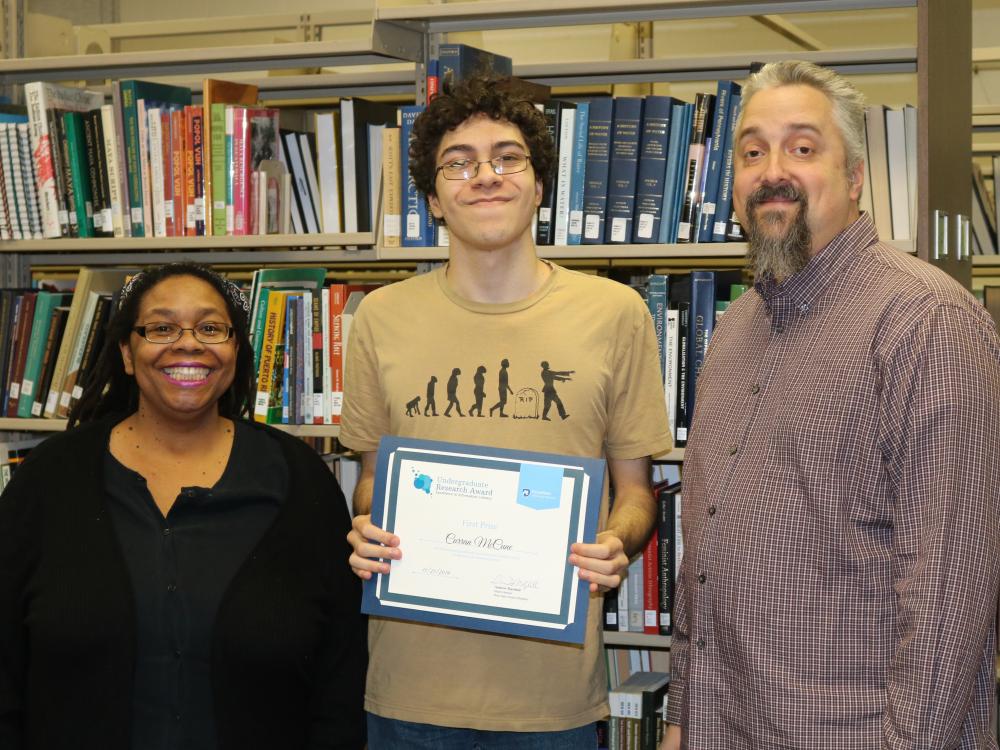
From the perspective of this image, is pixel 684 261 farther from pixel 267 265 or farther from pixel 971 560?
pixel 971 560

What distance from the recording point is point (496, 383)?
85.5 inches

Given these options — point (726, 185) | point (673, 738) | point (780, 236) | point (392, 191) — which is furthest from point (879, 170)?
point (673, 738)

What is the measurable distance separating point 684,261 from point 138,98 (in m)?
1.80

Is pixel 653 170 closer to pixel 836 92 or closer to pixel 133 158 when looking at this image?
pixel 836 92

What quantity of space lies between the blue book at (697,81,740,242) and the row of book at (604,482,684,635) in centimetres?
76

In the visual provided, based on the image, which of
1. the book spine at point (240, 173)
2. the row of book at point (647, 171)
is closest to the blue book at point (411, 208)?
the row of book at point (647, 171)

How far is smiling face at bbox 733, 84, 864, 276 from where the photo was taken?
1924mm

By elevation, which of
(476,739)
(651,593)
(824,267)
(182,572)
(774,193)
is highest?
(774,193)

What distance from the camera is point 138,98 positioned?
11.1 ft

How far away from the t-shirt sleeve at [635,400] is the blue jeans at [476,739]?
1.88ft

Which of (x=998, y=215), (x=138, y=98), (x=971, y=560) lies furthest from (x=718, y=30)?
(x=971, y=560)

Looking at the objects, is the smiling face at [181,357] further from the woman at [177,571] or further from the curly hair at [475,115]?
the curly hair at [475,115]

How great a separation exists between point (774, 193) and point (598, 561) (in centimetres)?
74

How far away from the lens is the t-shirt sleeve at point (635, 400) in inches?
87.5
